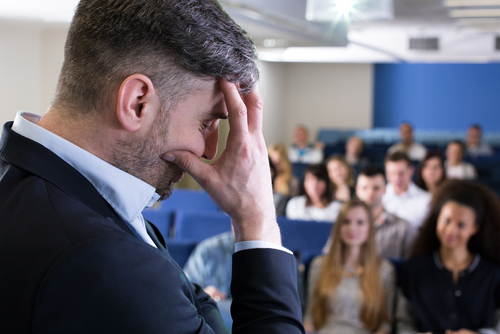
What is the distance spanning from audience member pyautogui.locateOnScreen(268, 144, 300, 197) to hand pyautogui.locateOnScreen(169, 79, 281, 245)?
13.4 ft

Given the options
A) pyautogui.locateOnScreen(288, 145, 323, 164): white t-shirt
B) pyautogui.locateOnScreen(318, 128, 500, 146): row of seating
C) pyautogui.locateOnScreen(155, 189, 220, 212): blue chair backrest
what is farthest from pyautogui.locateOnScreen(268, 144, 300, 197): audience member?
pyautogui.locateOnScreen(318, 128, 500, 146): row of seating

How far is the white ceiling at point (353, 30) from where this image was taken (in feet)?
10.8

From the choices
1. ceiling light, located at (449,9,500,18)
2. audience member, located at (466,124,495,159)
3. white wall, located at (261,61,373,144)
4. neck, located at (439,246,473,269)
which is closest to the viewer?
neck, located at (439,246,473,269)

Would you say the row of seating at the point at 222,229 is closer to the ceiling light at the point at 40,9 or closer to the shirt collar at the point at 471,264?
the shirt collar at the point at 471,264

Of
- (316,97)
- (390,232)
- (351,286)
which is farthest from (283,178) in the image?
(316,97)

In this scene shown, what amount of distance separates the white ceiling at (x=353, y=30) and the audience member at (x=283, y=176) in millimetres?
1135

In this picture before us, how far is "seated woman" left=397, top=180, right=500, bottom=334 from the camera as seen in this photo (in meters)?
2.37

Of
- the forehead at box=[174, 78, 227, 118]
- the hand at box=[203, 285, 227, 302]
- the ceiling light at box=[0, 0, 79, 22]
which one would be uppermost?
the ceiling light at box=[0, 0, 79, 22]

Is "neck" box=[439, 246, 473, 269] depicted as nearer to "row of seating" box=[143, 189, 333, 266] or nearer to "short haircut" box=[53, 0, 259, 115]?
"row of seating" box=[143, 189, 333, 266]

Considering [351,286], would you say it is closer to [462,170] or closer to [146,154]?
[146,154]

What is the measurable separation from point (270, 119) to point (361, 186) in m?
9.03

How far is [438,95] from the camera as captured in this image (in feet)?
43.7

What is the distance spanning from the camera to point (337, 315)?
2553mm

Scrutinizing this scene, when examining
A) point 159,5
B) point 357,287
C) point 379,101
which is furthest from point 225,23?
point 379,101
